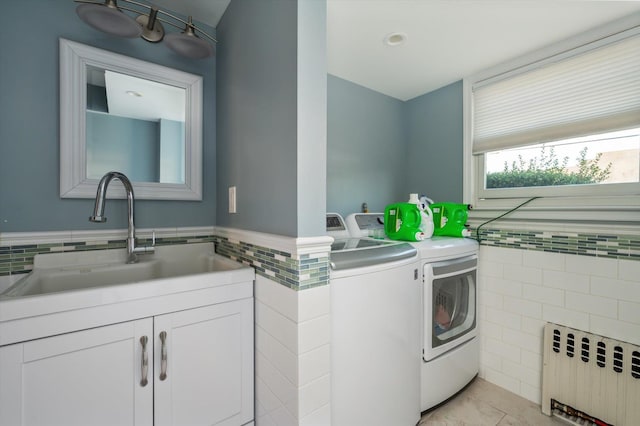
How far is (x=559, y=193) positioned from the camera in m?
1.63

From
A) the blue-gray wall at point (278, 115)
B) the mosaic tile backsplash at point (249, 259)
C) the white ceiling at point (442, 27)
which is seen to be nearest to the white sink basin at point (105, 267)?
the mosaic tile backsplash at point (249, 259)

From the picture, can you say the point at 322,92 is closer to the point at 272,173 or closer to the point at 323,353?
the point at 272,173

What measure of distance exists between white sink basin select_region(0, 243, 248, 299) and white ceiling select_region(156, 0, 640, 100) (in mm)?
1447

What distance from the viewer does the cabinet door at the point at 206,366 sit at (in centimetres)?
97

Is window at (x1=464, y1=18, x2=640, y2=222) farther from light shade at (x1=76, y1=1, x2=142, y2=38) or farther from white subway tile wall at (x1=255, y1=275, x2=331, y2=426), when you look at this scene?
light shade at (x1=76, y1=1, x2=142, y2=38)

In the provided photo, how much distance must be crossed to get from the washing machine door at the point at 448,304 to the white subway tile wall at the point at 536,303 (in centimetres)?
17

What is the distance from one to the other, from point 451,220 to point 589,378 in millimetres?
1137

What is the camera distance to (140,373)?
3.02ft

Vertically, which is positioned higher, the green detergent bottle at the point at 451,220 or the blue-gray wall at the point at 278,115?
Answer: the blue-gray wall at the point at 278,115

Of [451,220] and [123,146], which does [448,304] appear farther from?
[123,146]

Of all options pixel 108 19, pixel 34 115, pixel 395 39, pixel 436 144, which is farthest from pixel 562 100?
pixel 34 115

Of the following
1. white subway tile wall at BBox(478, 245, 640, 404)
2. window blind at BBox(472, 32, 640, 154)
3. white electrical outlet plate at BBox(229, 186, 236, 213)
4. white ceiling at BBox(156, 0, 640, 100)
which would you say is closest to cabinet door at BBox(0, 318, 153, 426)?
white electrical outlet plate at BBox(229, 186, 236, 213)

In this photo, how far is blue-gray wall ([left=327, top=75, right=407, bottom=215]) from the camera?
6.94 feet

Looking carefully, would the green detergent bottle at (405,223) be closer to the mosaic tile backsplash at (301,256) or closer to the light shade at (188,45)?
the mosaic tile backsplash at (301,256)
